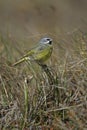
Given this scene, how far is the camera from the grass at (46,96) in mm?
5109

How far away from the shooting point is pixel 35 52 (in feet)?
19.5

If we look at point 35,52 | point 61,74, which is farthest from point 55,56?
point 61,74

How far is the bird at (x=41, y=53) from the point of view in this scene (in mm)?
5836

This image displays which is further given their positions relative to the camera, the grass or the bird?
the bird

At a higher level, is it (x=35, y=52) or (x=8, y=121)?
(x=35, y=52)

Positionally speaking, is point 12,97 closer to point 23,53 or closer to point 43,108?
point 43,108

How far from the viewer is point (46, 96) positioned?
5.36m

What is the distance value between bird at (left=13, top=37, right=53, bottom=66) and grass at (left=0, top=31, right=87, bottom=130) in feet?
0.36

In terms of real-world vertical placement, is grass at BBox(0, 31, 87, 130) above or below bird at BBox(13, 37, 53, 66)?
below

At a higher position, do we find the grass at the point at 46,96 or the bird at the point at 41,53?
the bird at the point at 41,53

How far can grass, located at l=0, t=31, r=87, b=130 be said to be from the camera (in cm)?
511

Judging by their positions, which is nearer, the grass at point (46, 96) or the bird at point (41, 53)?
the grass at point (46, 96)

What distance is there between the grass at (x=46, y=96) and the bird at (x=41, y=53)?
109 millimetres

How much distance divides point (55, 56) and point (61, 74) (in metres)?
0.70
